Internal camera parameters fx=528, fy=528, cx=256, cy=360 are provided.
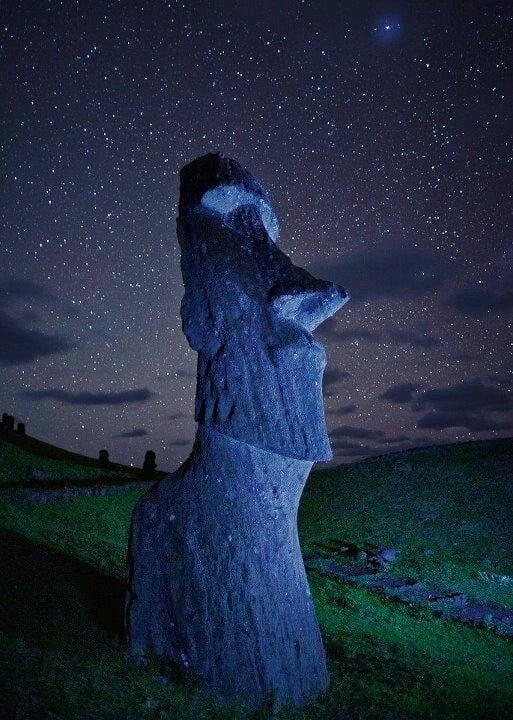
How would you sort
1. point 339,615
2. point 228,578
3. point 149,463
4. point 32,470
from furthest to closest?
point 149,463 < point 32,470 < point 339,615 < point 228,578

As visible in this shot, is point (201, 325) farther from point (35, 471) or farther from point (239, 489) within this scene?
point (35, 471)

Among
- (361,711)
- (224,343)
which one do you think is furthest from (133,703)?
(224,343)

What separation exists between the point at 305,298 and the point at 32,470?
1980cm

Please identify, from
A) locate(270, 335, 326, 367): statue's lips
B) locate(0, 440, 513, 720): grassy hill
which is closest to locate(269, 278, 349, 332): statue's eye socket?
locate(270, 335, 326, 367): statue's lips

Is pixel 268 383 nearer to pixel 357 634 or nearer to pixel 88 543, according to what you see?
pixel 357 634

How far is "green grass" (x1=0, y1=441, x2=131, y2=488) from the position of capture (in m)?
21.8

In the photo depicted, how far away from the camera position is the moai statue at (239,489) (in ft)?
20.2

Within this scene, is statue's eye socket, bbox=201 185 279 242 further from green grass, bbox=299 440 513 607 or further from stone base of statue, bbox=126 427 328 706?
green grass, bbox=299 440 513 607

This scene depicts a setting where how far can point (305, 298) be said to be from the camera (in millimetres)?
6914

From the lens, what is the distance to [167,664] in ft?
20.2

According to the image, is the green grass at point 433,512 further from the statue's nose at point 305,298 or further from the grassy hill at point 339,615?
the statue's nose at point 305,298

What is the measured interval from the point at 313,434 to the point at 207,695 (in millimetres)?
3164

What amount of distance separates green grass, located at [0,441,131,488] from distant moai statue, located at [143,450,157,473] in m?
5.72

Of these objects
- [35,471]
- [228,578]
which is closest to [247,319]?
[228,578]
